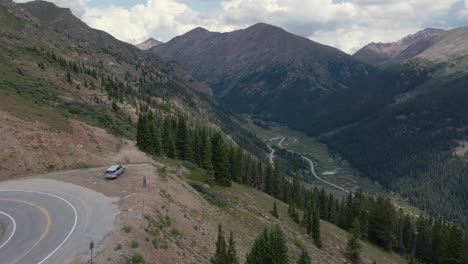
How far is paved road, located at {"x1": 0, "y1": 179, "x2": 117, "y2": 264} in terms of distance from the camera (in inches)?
1216

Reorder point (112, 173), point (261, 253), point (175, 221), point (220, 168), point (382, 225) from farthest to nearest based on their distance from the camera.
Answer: point (382, 225) < point (220, 168) < point (112, 173) < point (175, 221) < point (261, 253)

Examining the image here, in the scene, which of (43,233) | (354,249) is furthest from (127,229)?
(354,249)

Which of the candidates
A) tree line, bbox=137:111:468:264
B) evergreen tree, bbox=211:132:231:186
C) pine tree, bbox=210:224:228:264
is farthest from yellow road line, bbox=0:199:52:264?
evergreen tree, bbox=211:132:231:186

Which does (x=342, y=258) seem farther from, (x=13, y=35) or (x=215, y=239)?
(x=13, y=35)

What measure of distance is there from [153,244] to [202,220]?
15.3 m

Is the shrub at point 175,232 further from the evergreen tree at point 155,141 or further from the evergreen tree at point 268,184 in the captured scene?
the evergreen tree at point 268,184

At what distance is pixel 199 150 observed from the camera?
360ft

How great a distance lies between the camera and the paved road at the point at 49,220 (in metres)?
30.9

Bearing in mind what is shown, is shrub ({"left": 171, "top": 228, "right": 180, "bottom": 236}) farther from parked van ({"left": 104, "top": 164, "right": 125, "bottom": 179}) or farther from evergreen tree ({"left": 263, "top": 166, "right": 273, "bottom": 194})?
evergreen tree ({"left": 263, "top": 166, "right": 273, "bottom": 194})

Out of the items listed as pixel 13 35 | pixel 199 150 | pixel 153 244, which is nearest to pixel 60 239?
pixel 153 244

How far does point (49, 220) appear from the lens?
123ft

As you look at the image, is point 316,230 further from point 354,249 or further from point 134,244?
point 134,244

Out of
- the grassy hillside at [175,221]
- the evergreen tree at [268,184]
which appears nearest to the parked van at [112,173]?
the grassy hillside at [175,221]

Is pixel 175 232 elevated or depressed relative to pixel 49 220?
depressed
